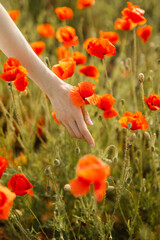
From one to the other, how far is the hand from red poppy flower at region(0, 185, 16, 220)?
1.00 feet

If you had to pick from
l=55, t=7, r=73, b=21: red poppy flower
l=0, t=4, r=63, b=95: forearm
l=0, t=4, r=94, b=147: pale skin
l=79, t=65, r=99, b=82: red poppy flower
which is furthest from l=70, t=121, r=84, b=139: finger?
l=55, t=7, r=73, b=21: red poppy flower

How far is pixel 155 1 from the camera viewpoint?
2846 mm

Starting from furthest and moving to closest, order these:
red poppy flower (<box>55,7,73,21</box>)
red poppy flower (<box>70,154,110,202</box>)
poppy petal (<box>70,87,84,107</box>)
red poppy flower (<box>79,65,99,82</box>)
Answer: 1. red poppy flower (<box>55,7,73,21</box>)
2. red poppy flower (<box>79,65,99,82</box>)
3. poppy petal (<box>70,87,84,107</box>)
4. red poppy flower (<box>70,154,110,202</box>)

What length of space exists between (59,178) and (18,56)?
0.69 meters

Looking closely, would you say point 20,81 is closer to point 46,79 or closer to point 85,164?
point 46,79

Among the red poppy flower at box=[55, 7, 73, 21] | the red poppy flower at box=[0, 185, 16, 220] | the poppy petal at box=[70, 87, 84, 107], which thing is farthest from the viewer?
the red poppy flower at box=[55, 7, 73, 21]

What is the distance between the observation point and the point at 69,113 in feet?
2.91

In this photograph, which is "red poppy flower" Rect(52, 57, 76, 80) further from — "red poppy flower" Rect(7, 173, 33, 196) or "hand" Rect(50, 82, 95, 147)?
"red poppy flower" Rect(7, 173, 33, 196)

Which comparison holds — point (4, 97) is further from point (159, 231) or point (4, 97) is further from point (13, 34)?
point (159, 231)

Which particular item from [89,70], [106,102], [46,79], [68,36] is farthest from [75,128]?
[68,36]

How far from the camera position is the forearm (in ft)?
2.90

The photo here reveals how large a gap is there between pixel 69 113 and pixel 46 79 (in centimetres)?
14

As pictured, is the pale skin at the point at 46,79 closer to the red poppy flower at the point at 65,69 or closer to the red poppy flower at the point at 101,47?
the red poppy flower at the point at 65,69

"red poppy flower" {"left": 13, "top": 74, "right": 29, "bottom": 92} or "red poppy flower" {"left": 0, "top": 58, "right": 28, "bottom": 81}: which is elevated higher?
"red poppy flower" {"left": 0, "top": 58, "right": 28, "bottom": 81}
